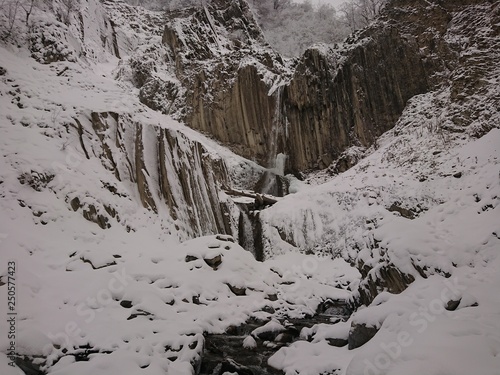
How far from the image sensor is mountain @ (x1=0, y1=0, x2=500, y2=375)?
6.21m

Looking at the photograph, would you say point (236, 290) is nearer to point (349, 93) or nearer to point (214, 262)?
point (214, 262)

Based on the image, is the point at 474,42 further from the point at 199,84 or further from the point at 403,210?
the point at 199,84

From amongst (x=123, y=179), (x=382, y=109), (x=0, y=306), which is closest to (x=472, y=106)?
(x=382, y=109)

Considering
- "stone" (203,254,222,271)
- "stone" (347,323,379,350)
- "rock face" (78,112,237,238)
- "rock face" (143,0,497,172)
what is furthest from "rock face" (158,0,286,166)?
"stone" (347,323,379,350)

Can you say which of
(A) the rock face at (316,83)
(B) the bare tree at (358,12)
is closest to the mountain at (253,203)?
(A) the rock face at (316,83)

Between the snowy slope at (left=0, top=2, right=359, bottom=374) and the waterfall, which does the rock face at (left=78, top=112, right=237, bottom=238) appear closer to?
the snowy slope at (left=0, top=2, right=359, bottom=374)

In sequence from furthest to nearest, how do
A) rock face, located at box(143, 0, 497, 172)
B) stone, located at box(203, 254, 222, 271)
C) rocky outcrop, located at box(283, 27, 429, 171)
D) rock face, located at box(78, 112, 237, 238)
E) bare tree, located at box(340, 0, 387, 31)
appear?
bare tree, located at box(340, 0, 387, 31)
rocky outcrop, located at box(283, 27, 429, 171)
rock face, located at box(143, 0, 497, 172)
rock face, located at box(78, 112, 237, 238)
stone, located at box(203, 254, 222, 271)

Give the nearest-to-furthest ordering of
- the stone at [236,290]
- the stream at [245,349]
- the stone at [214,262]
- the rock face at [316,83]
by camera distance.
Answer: the stream at [245,349]
the stone at [236,290]
the stone at [214,262]
the rock face at [316,83]

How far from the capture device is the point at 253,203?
20719 mm

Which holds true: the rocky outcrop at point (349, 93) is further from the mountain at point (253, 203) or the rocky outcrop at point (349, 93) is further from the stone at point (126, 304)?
the stone at point (126, 304)

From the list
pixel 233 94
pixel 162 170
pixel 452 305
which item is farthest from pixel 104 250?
pixel 233 94

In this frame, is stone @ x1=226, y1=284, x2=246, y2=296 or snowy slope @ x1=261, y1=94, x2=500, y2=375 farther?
stone @ x1=226, y1=284, x2=246, y2=296

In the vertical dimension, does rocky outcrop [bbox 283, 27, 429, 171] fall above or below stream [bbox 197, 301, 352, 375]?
above

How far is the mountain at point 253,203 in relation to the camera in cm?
621
